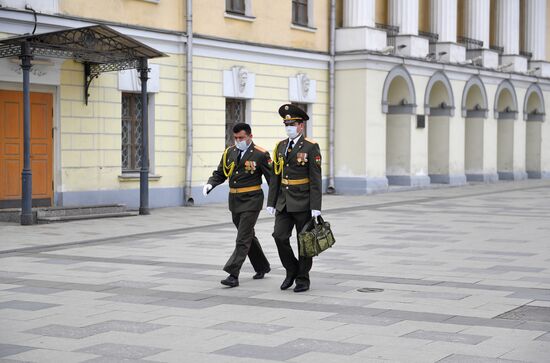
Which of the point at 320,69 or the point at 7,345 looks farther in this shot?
the point at 320,69

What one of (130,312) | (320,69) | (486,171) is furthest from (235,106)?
(130,312)

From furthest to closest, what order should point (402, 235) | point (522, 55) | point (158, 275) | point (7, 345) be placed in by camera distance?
point (522, 55), point (402, 235), point (158, 275), point (7, 345)

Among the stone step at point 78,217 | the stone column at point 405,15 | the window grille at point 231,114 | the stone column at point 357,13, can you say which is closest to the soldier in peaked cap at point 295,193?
the stone step at point 78,217

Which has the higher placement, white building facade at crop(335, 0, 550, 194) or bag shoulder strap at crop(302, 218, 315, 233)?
white building facade at crop(335, 0, 550, 194)

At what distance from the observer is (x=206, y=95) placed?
23688mm

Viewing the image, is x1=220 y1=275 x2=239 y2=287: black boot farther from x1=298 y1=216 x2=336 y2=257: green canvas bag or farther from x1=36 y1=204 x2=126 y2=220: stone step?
x1=36 y1=204 x2=126 y2=220: stone step

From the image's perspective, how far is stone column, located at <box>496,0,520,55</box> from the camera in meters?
36.7

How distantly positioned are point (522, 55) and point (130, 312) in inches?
1249

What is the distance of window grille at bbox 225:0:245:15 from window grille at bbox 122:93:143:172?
3.84m

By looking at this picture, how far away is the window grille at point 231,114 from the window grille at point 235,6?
214cm

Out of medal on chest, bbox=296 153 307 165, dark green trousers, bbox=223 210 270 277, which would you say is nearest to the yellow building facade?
dark green trousers, bbox=223 210 270 277

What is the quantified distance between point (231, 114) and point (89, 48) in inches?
268

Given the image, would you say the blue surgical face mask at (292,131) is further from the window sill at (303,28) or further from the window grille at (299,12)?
the window grille at (299,12)

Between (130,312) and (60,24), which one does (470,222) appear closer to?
(60,24)
